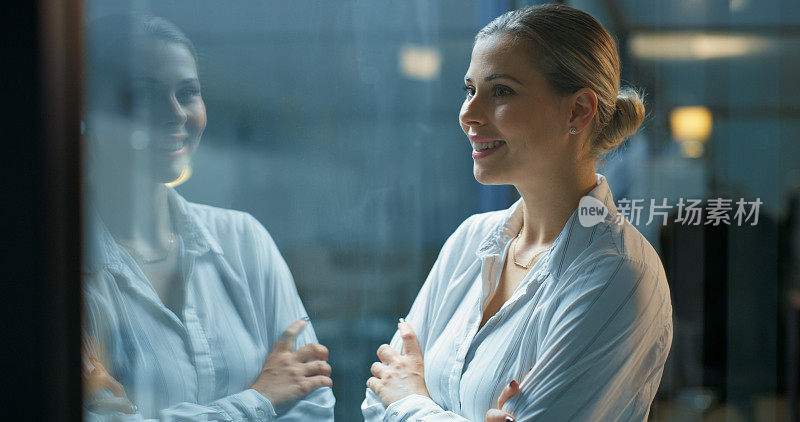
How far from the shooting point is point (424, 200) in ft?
5.85

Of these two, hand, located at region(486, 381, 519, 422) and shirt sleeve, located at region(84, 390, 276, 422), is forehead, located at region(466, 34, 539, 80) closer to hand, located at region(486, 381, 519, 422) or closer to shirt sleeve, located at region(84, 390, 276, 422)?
hand, located at region(486, 381, 519, 422)

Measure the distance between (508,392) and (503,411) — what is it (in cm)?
4

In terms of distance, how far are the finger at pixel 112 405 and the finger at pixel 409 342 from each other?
63 cm

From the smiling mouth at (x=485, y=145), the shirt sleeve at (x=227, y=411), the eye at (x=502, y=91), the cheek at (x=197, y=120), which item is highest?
the eye at (x=502, y=91)

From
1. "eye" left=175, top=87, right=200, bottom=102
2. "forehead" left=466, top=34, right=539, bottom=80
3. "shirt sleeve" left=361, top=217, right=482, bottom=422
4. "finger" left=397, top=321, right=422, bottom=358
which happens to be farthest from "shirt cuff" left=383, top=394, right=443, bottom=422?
"eye" left=175, top=87, right=200, bottom=102

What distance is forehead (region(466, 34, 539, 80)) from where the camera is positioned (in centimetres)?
144

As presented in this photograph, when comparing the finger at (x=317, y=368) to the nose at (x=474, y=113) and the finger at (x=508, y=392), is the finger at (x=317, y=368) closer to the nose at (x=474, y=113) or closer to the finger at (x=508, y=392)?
the finger at (x=508, y=392)

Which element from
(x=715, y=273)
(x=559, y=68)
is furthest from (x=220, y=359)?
(x=715, y=273)

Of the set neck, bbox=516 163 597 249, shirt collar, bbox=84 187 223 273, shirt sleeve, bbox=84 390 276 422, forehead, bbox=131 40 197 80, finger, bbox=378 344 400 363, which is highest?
forehead, bbox=131 40 197 80

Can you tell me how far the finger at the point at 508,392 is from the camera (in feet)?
4.40

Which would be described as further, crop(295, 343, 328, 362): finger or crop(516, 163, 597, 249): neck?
crop(295, 343, 328, 362): finger

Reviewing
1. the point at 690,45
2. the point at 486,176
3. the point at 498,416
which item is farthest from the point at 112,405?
the point at 690,45

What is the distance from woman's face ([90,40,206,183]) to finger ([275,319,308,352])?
451 millimetres

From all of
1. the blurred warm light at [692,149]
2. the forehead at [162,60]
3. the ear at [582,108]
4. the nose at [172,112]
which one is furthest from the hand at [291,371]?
the blurred warm light at [692,149]
